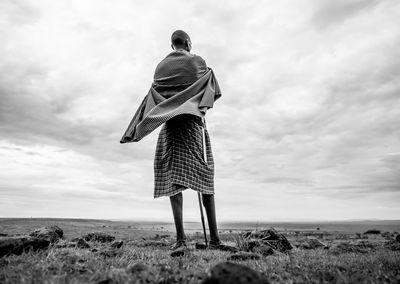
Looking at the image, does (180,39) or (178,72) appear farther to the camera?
(180,39)

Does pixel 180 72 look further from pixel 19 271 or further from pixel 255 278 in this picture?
pixel 255 278

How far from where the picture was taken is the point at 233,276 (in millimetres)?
1423

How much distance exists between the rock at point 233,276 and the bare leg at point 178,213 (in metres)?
2.71

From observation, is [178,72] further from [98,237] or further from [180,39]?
[98,237]

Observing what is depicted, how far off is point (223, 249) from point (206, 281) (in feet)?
9.12

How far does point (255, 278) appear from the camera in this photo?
1408 millimetres

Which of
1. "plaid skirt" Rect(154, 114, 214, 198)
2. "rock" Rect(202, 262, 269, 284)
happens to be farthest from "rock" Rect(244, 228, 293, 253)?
"rock" Rect(202, 262, 269, 284)

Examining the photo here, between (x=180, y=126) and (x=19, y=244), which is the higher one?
(x=180, y=126)

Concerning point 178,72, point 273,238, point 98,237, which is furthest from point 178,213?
point 98,237

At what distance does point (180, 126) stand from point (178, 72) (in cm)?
94

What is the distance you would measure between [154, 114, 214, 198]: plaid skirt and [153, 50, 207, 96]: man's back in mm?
633

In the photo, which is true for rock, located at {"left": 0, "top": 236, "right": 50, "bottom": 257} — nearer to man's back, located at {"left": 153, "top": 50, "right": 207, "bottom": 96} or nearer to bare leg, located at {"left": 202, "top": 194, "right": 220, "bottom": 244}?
bare leg, located at {"left": 202, "top": 194, "right": 220, "bottom": 244}

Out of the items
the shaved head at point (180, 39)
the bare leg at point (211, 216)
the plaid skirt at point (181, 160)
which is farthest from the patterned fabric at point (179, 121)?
the shaved head at point (180, 39)

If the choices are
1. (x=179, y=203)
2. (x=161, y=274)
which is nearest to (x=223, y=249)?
(x=179, y=203)
